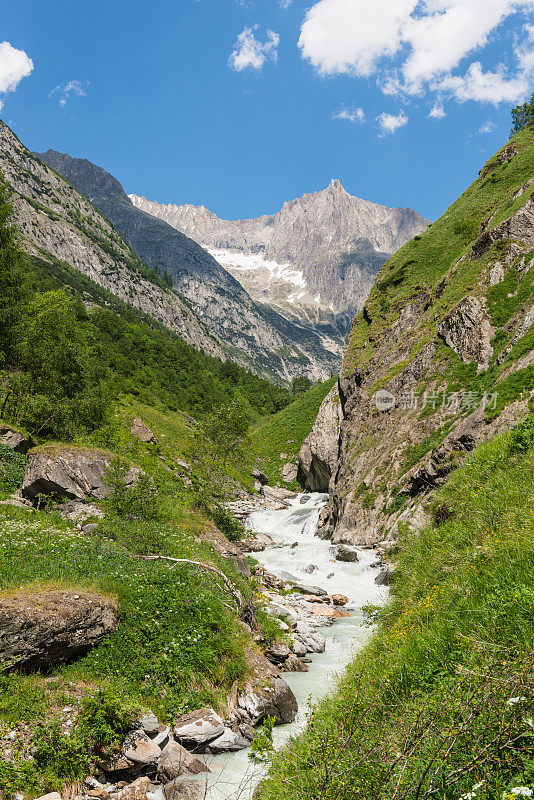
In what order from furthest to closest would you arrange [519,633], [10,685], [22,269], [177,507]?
[22,269], [177,507], [10,685], [519,633]

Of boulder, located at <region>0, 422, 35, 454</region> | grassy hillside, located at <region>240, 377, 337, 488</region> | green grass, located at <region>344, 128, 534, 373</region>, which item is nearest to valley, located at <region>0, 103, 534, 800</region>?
boulder, located at <region>0, 422, 35, 454</region>

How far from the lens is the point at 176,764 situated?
7262 mm

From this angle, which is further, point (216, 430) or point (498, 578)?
point (216, 430)

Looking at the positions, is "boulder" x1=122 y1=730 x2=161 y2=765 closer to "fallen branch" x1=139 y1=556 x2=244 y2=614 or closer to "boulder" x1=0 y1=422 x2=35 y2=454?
"fallen branch" x1=139 y1=556 x2=244 y2=614

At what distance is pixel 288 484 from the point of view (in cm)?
6203

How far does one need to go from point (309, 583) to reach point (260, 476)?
38337mm

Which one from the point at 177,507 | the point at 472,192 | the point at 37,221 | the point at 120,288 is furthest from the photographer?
the point at 120,288

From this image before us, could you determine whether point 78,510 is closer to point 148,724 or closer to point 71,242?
point 148,724

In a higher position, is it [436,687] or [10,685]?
[436,687]

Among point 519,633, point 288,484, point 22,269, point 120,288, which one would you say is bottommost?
point 288,484

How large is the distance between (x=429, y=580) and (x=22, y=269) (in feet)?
104

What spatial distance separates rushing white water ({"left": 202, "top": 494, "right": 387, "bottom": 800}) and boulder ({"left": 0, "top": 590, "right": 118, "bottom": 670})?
3746 millimetres

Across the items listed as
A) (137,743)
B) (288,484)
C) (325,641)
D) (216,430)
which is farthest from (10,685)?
(288,484)

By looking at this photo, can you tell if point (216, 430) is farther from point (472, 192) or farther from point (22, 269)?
point (472, 192)
